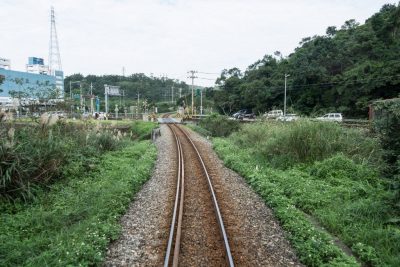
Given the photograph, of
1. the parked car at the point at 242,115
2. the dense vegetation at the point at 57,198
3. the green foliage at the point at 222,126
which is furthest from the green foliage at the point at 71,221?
the parked car at the point at 242,115

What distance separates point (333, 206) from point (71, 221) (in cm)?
622

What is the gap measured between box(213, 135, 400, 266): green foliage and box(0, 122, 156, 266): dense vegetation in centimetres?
373

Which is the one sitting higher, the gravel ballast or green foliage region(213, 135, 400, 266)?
green foliage region(213, 135, 400, 266)

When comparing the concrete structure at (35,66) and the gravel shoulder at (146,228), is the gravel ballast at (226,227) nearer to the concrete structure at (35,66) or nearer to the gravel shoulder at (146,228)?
the gravel shoulder at (146,228)

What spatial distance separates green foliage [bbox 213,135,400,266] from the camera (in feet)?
16.5

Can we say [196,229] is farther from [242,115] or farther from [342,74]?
[242,115]

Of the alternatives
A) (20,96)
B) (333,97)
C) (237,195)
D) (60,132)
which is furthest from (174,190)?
(333,97)

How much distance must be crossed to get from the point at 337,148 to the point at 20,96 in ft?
39.8

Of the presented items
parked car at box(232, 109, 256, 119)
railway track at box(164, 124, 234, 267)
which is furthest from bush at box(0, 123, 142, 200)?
parked car at box(232, 109, 256, 119)

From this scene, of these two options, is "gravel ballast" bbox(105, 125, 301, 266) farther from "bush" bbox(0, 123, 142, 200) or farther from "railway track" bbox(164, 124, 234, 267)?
"bush" bbox(0, 123, 142, 200)

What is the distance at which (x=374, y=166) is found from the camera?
9039 millimetres

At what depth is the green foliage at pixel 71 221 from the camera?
4.82 meters

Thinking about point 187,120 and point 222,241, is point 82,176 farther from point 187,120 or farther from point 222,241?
point 187,120

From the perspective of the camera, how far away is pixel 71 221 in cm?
666
